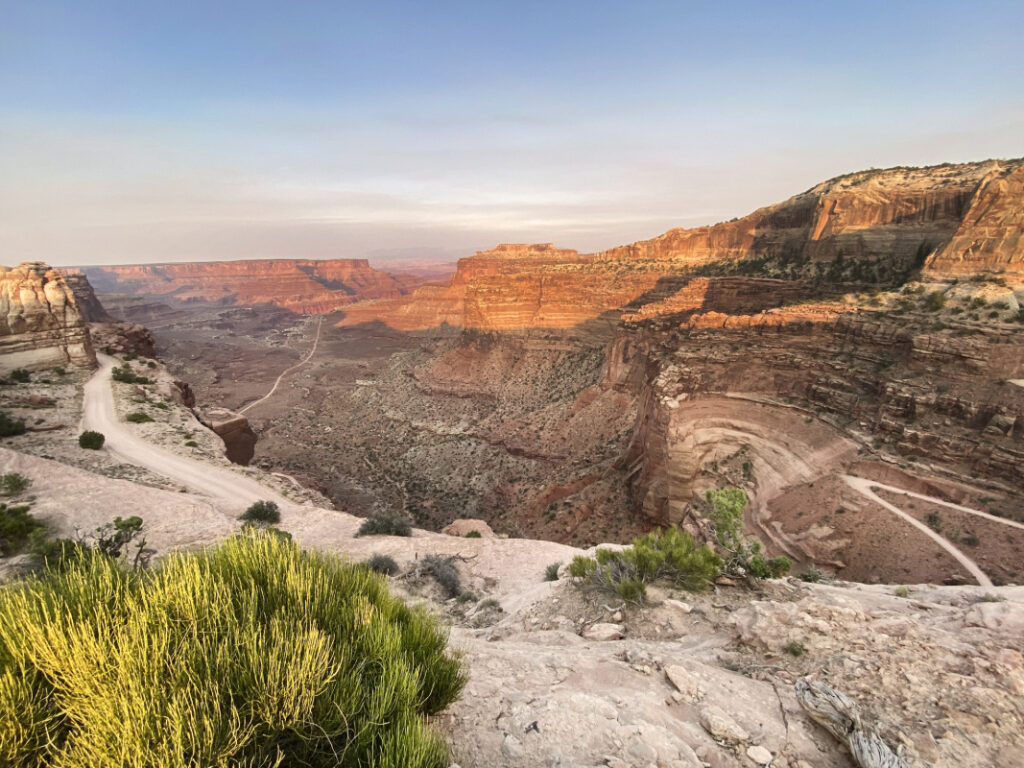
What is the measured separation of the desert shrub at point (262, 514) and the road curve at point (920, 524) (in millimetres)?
20476

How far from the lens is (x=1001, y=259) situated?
56.2 feet

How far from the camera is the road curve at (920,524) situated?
38.7 ft

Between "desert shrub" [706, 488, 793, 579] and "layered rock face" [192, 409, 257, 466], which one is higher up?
"desert shrub" [706, 488, 793, 579]

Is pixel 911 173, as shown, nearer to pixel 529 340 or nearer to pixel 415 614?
pixel 529 340

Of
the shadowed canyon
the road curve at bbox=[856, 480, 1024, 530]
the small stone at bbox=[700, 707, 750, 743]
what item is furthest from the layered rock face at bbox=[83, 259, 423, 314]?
the small stone at bbox=[700, 707, 750, 743]

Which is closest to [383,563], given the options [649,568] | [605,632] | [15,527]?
[605,632]

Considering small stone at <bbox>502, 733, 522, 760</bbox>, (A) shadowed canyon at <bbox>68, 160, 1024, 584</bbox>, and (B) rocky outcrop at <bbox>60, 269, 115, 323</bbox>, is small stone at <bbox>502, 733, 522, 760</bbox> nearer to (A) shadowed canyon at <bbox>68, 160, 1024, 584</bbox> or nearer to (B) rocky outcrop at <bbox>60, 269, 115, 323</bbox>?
(A) shadowed canyon at <bbox>68, 160, 1024, 584</bbox>

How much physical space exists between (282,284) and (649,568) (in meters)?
186

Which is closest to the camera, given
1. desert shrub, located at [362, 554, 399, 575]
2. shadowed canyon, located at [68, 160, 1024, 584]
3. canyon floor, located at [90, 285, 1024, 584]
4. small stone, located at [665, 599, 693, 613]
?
small stone, located at [665, 599, 693, 613]

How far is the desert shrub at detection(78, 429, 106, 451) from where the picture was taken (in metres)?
17.9

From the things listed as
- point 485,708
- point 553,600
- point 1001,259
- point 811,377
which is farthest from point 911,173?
point 485,708

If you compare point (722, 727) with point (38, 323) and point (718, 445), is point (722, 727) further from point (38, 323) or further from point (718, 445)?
point (38, 323)

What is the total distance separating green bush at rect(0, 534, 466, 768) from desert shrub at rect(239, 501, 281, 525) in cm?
1207

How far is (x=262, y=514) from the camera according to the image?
14984 mm
